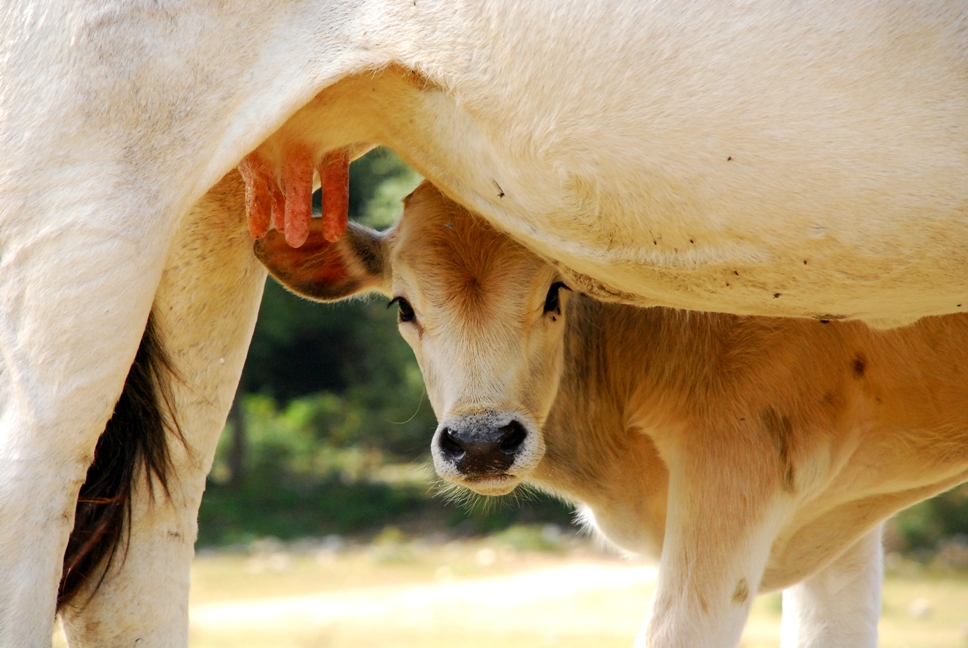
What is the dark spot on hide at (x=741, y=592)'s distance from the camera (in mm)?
3789

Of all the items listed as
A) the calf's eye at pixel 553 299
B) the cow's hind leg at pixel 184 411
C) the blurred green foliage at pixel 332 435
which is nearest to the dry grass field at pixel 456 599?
the blurred green foliage at pixel 332 435

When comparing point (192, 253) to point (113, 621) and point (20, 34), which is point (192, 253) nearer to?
point (20, 34)

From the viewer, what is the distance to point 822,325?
13.3 feet

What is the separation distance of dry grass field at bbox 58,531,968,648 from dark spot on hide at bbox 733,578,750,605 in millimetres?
2699

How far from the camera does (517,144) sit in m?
2.82

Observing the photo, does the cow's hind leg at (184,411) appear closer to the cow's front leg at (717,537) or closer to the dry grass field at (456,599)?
the cow's front leg at (717,537)

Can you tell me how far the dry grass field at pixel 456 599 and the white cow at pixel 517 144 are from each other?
3.98 metres

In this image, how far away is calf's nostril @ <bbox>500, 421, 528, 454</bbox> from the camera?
11.6 feet

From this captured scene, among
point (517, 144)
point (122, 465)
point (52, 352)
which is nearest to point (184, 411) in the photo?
point (122, 465)

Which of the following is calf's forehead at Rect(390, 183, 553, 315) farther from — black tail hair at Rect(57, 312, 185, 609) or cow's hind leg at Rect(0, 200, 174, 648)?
cow's hind leg at Rect(0, 200, 174, 648)

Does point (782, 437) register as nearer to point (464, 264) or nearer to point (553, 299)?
point (553, 299)

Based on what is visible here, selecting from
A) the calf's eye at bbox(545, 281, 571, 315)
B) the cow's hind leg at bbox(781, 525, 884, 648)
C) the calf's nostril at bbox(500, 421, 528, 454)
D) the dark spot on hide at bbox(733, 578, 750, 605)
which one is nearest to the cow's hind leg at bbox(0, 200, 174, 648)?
the calf's nostril at bbox(500, 421, 528, 454)

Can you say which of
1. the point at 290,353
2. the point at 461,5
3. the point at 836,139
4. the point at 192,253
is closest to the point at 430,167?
the point at 461,5

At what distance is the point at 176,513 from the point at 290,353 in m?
15.4
